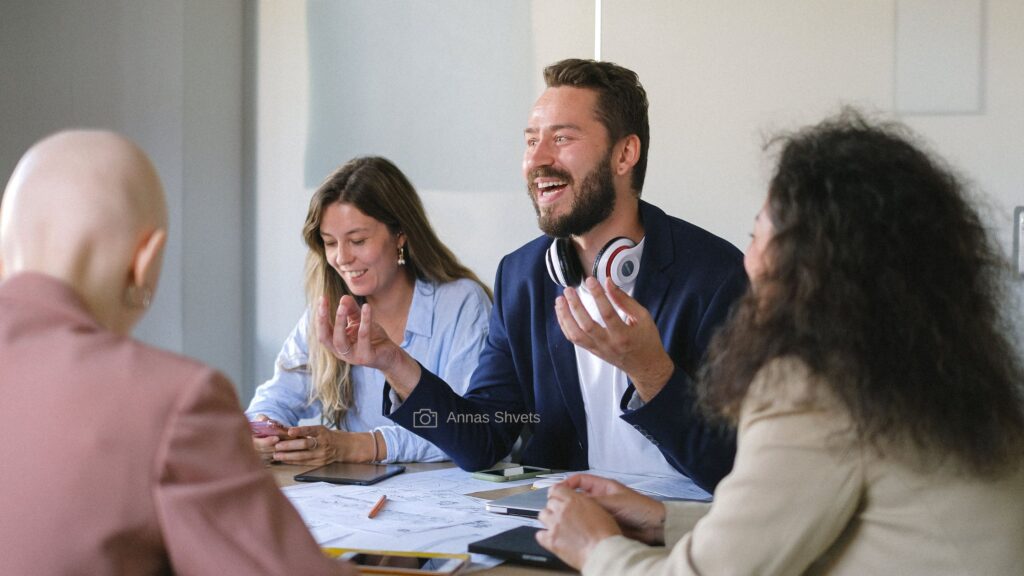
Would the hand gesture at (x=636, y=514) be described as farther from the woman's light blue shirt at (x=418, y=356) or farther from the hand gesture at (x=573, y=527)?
the woman's light blue shirt at (x=418, y=356)

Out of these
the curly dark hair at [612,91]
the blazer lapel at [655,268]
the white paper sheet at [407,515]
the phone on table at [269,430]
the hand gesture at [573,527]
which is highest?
the curly dark hair at [612,91]

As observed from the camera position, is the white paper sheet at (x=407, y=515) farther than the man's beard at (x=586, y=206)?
No

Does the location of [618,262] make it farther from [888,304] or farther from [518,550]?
[888,304]

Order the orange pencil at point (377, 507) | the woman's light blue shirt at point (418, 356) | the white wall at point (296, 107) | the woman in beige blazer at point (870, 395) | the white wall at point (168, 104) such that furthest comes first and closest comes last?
the white wall at point (168, 104) < the white wall at point (296, 107) < the woman's light blue shirt at point (418, 356) < the orange pencil at point (377, 507) < the woman in beige blazer at point (870, 395)

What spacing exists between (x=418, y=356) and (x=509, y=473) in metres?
0.80

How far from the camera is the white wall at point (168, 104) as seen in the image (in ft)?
11.3

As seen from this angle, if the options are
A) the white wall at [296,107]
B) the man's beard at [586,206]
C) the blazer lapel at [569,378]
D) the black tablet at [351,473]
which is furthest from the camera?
the white wall at [296,107]

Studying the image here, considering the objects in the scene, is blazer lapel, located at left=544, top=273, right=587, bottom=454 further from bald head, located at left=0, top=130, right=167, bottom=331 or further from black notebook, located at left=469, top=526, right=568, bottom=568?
bald head, located at left=0, top=130, right=167, bottom=331

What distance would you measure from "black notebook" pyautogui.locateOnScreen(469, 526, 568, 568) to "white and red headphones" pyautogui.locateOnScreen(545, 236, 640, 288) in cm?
81

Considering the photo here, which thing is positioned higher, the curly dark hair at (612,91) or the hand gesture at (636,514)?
the curly dark hair at (612,91)

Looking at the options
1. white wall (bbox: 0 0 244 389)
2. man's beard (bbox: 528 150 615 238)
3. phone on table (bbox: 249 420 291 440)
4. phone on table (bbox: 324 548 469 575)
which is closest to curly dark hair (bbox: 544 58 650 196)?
man's beard (bbox: 528 150 615 238)

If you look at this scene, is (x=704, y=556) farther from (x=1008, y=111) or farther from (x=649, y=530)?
(x=1008, y=111)

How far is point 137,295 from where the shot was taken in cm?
102

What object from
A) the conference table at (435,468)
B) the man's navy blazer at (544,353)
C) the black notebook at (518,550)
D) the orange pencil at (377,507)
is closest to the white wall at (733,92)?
the man's navy blazer at (544,353)
